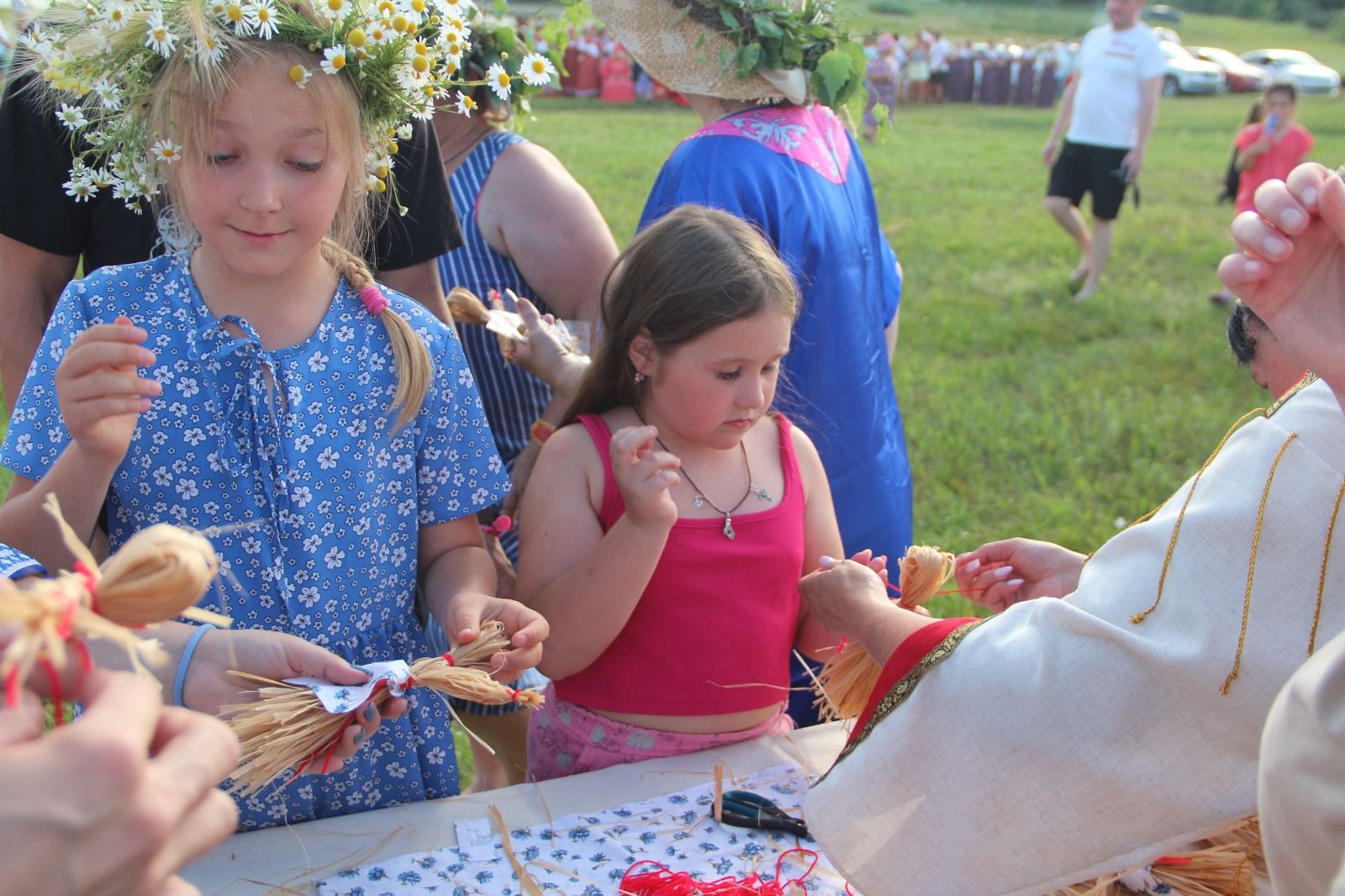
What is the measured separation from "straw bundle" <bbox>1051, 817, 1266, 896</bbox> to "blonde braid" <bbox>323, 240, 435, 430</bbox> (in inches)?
56.0

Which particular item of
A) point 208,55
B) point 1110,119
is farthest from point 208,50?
point 1110,119

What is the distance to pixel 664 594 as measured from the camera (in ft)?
7.83

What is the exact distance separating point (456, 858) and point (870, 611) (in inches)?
33.4

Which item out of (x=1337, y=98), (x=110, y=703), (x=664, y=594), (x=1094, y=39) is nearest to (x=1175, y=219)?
(x=1094, y=39)

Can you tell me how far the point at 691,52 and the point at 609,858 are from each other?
79.9 inches

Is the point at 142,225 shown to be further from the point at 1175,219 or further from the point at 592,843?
the point at 1175,219

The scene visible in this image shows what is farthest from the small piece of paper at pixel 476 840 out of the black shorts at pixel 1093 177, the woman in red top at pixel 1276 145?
the woman in red top at pixel 1276 145

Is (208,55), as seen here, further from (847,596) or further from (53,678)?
(847,596)

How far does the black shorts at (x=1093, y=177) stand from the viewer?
8961 mm

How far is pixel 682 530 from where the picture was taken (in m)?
2.39

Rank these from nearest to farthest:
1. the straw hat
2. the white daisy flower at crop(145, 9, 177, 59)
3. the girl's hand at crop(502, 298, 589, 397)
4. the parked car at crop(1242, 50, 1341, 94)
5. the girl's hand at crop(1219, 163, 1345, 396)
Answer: the girl's hand at crop(1219, 163, 1345, 396)
the white daisy flower at crop(145, 9, 177, 59)
the girl's hand at crop(502, 298, 589, 397)
the straw hat
the parked car at crop(1242, 50, 1341, 94)

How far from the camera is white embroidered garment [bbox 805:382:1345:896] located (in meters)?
1.55

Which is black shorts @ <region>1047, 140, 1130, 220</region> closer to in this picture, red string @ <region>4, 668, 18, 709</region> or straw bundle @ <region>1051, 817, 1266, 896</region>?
straw bundle @ <region>1051, 817, 1266, 896</region>

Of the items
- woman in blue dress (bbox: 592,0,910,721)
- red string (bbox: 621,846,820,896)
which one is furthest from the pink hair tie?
red string (bbox: 621,846,820,896)
